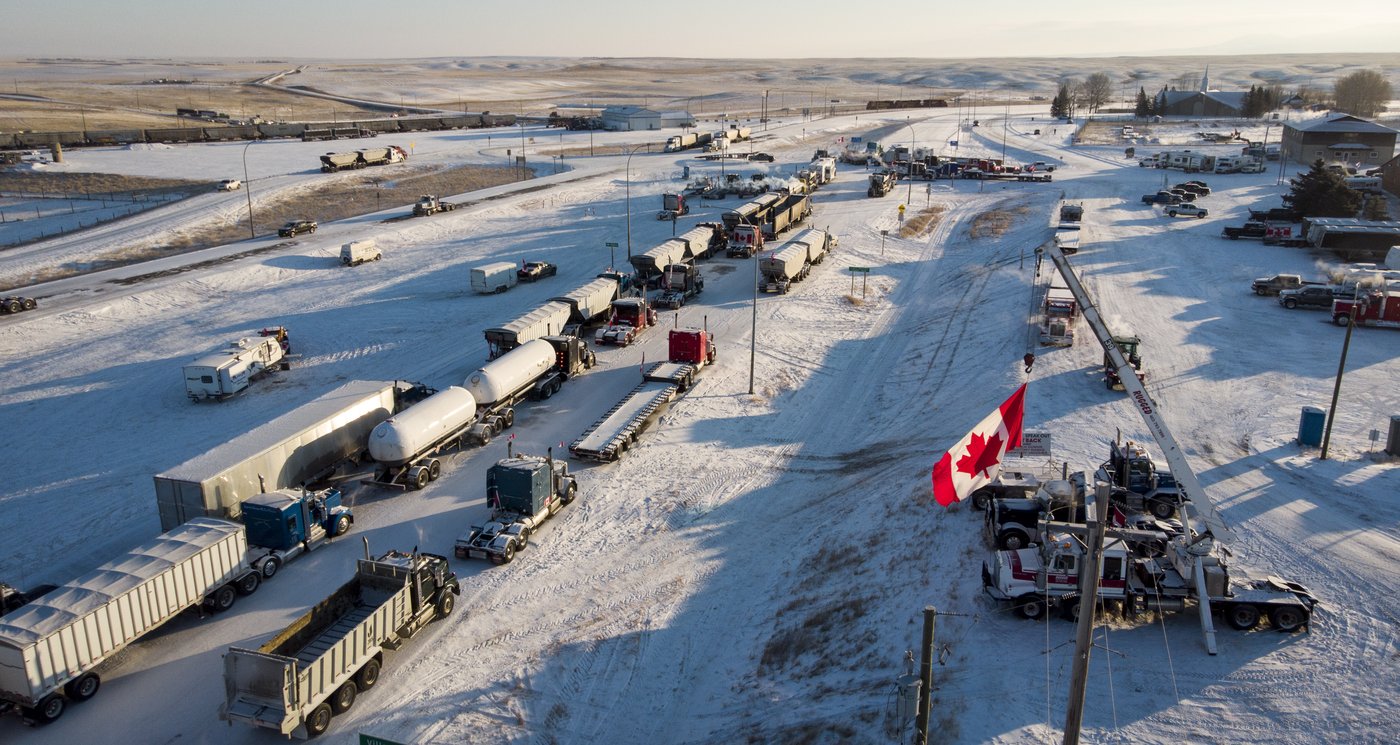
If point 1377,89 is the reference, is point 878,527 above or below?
below

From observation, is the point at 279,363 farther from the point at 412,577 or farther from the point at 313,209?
the point at 313,209

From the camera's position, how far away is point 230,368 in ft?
120

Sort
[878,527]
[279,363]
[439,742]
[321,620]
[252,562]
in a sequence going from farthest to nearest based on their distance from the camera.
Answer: [279,363] → [878,527] → [252,562] → [321,620] → [439,742]

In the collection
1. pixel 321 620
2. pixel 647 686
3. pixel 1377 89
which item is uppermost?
pixel 1377 89

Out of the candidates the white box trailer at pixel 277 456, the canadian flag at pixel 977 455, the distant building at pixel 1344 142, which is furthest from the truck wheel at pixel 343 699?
the distant building at pixel 1344 142

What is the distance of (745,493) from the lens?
29.0m

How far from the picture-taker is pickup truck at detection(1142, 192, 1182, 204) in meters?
74.7

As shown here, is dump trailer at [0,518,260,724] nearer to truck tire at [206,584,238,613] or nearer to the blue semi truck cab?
truck tire at [206,584,238,613]

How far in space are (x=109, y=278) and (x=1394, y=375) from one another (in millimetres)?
64082

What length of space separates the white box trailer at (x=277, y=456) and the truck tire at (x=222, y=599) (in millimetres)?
2652

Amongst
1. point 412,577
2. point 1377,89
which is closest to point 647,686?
point 412,577

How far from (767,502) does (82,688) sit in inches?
694

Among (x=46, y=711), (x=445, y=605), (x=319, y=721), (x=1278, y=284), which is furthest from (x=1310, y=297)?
(x=46, y=711)

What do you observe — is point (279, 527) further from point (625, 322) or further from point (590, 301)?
point (625, 322)
